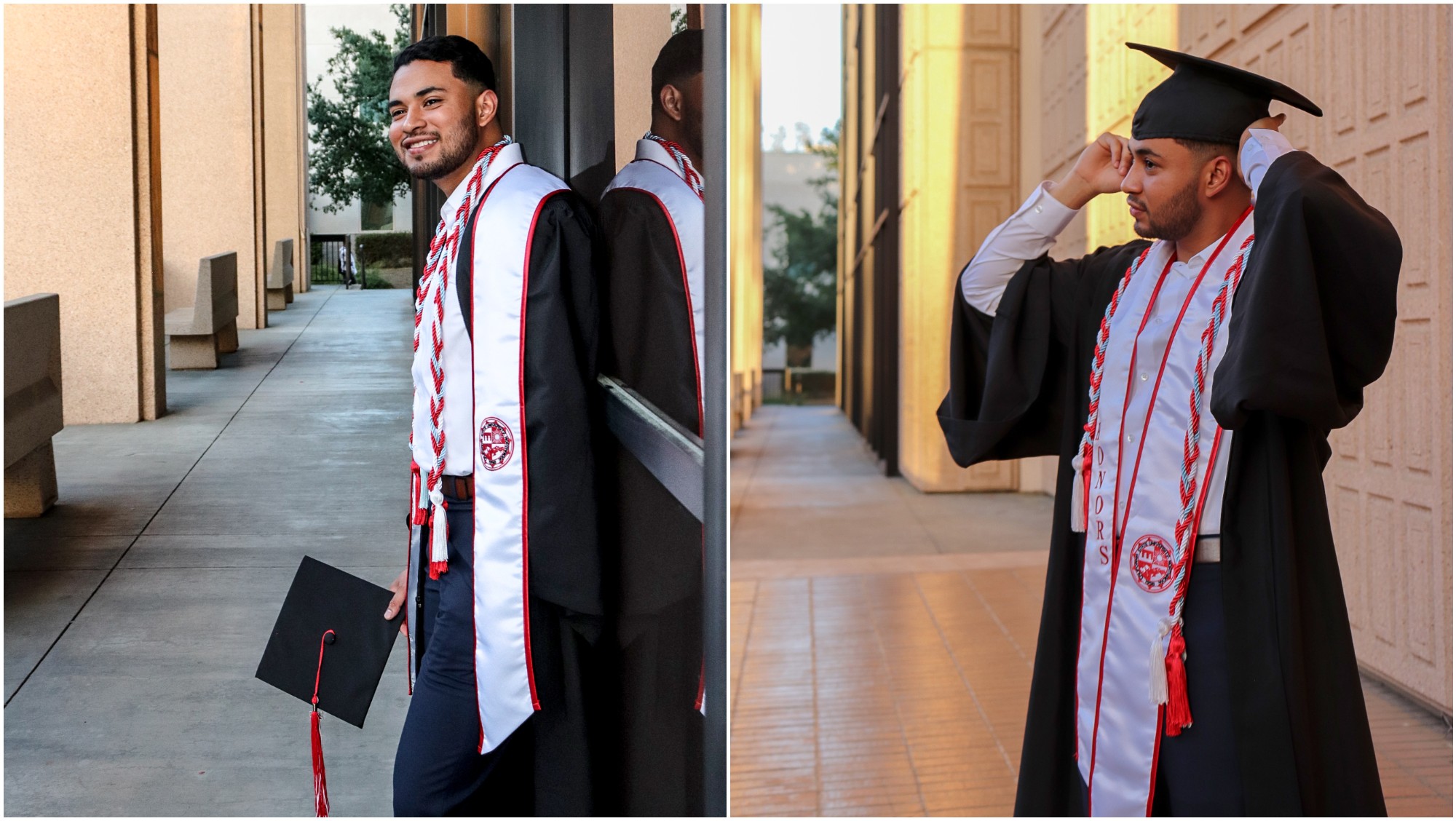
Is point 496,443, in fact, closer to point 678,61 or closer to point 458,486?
point 458,486

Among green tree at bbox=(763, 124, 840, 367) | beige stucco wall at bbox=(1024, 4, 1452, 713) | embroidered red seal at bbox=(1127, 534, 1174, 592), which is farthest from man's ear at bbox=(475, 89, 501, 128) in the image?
green tree at bbox=(763, 124, 840, 367)

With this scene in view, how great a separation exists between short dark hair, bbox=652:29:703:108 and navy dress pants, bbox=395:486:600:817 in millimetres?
789

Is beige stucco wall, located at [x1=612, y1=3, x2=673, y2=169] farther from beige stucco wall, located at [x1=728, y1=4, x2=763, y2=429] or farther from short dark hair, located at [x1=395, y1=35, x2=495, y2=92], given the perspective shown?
beige stucco wall, located at [x1=728, y1=4, x2=763, y2=429]

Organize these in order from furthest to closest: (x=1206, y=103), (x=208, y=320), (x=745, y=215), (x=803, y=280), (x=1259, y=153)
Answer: (x=803, y=280) → (x=745, y=215) → (x=208, y=320) → (x=1206, y=103) → (x=1259, y=153)

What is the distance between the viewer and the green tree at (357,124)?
2.22 m

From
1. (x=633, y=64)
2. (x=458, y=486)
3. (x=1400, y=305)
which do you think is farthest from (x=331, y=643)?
(x=1400, y=305)

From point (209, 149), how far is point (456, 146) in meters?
0.67

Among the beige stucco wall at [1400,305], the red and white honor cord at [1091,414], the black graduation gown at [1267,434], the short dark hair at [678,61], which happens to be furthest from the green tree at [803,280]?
the short dark hair at [678,61]

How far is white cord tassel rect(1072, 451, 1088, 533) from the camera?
2.12 m

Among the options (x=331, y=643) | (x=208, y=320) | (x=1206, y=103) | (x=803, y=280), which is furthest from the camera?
(x=803, y=280)

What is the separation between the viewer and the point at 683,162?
77.6 inches

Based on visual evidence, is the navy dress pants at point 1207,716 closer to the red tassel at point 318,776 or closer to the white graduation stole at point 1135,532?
the white graduation stole at point 1135,532

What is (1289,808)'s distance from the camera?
5.98ft

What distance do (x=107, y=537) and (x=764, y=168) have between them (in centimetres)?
3985
